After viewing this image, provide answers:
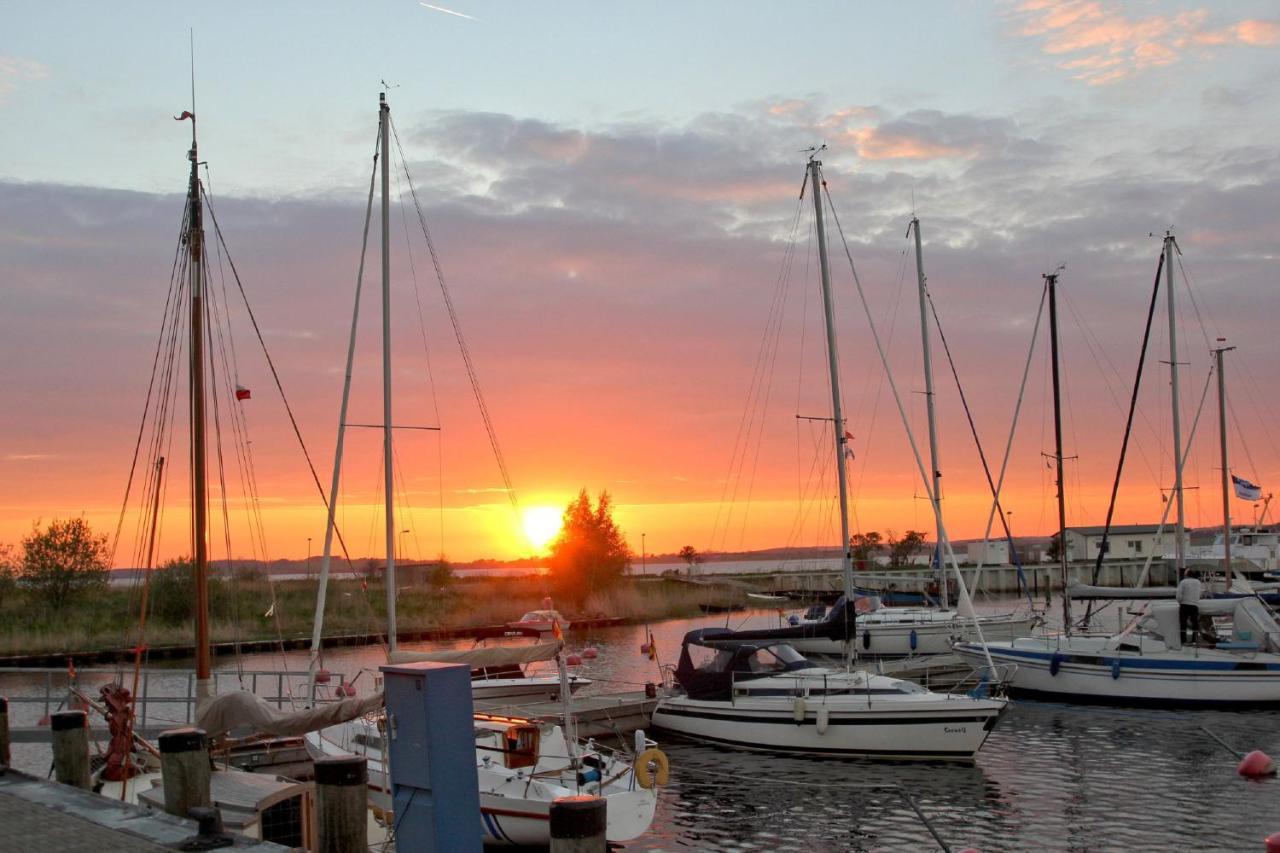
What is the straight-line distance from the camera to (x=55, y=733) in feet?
47.1

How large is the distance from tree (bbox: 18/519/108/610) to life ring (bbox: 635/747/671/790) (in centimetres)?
6868

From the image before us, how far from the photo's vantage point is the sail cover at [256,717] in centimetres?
1852

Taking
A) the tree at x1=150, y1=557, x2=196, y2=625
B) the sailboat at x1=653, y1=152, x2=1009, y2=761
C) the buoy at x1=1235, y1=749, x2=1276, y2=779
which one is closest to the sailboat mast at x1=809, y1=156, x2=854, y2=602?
the sailboat at x1=653, y1=152, x2=1009, y2=761

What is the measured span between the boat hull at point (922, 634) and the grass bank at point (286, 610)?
22.8 metres

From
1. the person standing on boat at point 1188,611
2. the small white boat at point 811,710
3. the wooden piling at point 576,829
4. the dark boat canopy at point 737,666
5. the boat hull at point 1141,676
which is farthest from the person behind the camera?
the person standing on boat at point 1188,611

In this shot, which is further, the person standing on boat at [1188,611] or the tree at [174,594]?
the tree at [174,594]

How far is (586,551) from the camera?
91.0 meters

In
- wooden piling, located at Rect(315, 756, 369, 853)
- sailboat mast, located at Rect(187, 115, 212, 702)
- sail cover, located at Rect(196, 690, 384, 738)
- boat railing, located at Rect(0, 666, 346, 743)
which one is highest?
sailboat mast, located at Rect(187, 115, 212, 702)

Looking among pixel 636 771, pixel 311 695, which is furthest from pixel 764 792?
pixel 311 695

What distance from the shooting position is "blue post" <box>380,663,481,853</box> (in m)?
10.2

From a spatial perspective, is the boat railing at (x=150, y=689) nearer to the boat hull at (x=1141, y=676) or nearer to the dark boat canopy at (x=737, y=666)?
the dark boat canopy at (x=737, y=666)

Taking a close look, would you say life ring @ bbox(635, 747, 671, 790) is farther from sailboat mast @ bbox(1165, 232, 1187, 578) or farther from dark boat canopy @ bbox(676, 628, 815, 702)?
sailboat mast @ bbox(1165, 232, 1187, 578)

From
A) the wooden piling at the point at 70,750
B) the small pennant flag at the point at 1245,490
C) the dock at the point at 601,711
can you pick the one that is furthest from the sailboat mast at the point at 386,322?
the small pennant flag at the point at 1245,490

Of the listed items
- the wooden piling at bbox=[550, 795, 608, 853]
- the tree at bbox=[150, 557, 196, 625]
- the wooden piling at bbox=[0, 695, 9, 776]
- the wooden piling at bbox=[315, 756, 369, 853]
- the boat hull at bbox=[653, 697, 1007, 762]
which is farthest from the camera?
the tree at bbox=[150, 557, 196, 625]
